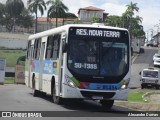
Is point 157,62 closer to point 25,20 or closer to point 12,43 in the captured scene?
point 12,43

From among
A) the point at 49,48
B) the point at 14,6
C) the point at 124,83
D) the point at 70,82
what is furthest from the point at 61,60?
the point at 14,6

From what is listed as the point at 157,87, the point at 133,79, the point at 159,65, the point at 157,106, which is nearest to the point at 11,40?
the point at 159,65

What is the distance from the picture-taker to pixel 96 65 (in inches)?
755

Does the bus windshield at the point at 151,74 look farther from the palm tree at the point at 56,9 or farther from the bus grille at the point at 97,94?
the palm tree at the point at 56,9

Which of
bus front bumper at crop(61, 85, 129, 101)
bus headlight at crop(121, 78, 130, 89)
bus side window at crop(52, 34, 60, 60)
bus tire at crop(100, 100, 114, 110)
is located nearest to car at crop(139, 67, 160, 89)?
bus tire at crop(100, 100, 114, 110)

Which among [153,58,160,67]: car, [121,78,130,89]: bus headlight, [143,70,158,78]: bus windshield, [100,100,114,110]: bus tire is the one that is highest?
[121,78,130,89]: bus headlight

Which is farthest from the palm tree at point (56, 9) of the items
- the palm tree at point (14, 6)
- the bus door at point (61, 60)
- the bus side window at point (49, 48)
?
the bus door at point (61, 60)

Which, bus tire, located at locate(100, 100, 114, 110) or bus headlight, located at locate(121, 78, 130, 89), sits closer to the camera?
bus headlight, located at locate(121, 78, 130, 89)

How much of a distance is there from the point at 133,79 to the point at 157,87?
40.6 ft

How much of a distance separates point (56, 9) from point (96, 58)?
321ft

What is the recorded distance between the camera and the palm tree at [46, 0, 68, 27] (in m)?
116

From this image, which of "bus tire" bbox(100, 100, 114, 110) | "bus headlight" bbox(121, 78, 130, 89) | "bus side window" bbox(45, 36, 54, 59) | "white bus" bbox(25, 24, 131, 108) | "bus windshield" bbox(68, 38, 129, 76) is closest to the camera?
"white bus" bbox(25, 24, 131, 108)

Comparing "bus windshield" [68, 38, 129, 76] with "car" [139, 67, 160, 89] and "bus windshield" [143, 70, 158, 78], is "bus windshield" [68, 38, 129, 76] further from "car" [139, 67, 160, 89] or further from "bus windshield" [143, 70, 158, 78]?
"bus windshield" [143, 70, 158, 78]

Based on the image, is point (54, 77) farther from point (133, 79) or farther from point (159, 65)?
point (159, 65)
